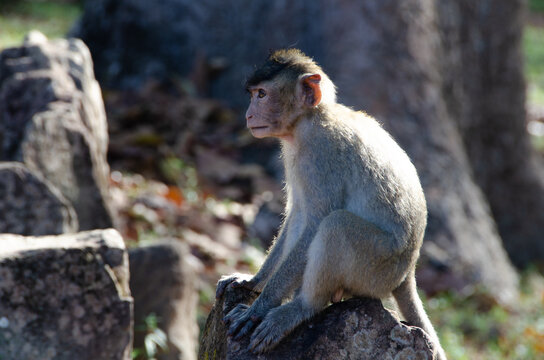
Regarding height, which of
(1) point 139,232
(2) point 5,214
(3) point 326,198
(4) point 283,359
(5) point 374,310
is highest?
(3) point 326,198

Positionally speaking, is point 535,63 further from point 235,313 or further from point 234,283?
point 235,313

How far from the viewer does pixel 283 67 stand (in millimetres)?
4332

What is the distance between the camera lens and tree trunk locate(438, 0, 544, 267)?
31.5ft

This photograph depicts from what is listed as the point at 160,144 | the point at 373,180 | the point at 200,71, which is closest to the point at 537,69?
the point at 200,71

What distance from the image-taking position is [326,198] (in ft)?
13.1

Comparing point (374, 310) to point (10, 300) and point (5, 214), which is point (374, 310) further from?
point (5, 214)

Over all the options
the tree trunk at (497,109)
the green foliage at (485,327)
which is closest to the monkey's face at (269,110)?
the green foliage at (485,327)

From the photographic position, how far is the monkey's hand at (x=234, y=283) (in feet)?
13.4

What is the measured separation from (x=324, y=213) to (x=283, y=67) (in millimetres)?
942

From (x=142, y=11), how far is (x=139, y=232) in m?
5.09

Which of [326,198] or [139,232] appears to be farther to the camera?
[139,232]

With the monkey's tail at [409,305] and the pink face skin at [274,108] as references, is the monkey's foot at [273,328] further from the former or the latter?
the pink face skin at [274,108]

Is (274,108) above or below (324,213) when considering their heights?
above

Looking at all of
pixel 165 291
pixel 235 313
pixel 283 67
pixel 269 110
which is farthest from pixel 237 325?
pixel 165 291
